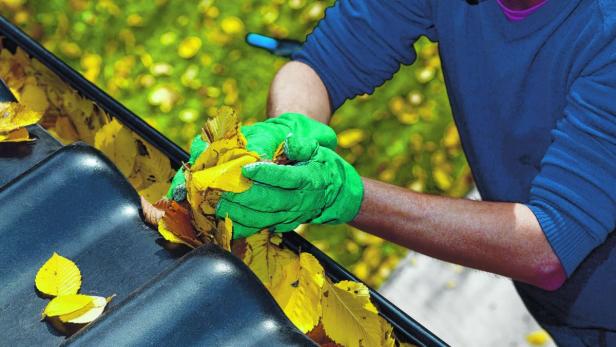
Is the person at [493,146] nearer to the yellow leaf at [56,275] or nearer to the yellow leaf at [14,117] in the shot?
the yellow leaf at [56,275]

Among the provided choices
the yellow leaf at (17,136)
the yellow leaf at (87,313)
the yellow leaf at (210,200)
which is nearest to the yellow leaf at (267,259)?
the yellow leaf at (210,200)

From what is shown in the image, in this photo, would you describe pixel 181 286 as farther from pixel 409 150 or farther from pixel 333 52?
pixel 409 150

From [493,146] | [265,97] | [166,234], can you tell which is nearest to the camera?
[166,234]

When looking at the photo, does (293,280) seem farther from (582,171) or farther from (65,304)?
(582,171)

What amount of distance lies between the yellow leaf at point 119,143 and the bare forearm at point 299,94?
1.48 ft

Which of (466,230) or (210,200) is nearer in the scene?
(210,200)

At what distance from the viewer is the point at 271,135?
4.07 ft

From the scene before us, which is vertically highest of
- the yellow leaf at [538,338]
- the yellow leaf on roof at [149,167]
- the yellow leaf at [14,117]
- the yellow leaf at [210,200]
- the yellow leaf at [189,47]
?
the yellow leaf at [14,117]

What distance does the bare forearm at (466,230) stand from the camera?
1267 millimetres

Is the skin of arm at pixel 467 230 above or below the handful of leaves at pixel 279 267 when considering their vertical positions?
below

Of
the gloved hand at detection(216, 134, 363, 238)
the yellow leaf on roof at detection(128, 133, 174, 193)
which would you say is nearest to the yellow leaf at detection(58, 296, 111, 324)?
the gloved hand at detection(216, 134, 363, 238)

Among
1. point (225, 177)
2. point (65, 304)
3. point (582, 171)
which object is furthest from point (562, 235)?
point (65, 304)

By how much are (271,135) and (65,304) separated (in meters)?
0.52

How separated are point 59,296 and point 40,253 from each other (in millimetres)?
103
